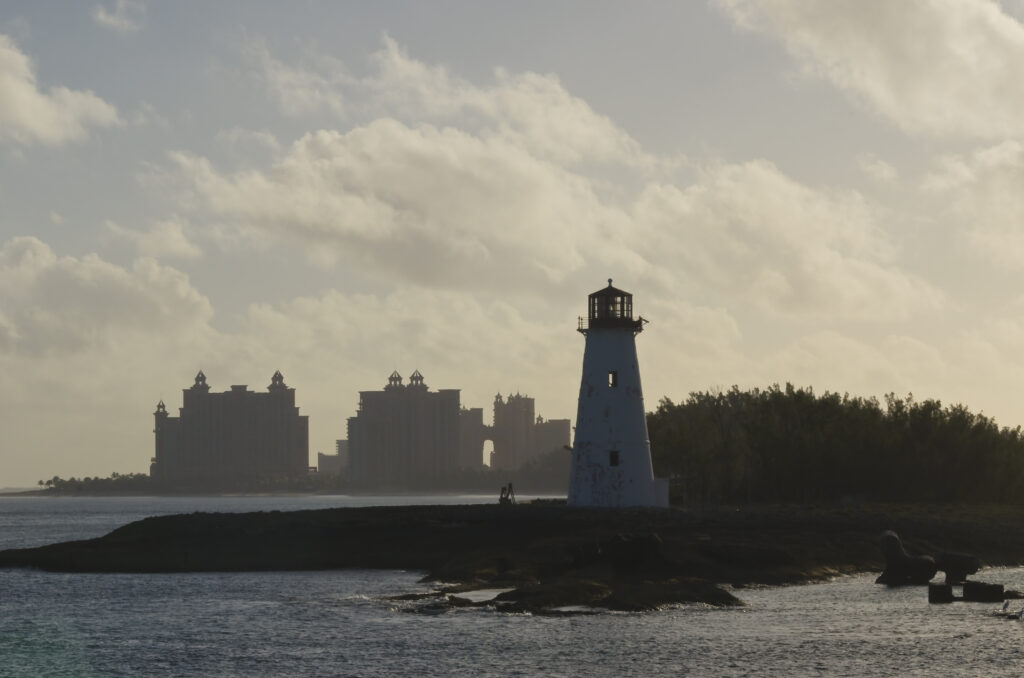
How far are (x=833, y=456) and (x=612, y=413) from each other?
2875 cm

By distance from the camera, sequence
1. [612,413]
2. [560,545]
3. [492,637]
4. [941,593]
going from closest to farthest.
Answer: [492,637]
[941,593]
[560,545]
[612,413]

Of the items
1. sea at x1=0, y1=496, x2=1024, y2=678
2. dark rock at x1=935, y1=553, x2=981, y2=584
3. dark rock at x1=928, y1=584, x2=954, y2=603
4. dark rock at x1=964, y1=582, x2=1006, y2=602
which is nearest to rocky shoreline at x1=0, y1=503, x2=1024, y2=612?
sea at x1=0, y1=496, x2=1024, y2=678

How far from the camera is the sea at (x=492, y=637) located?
36.5m

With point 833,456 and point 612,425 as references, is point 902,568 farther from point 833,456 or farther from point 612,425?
point 833,456

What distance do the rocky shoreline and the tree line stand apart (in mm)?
14297

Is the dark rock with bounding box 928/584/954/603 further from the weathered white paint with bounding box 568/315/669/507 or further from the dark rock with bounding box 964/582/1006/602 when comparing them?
the weathered white paint with bounding box 568/315/669/507

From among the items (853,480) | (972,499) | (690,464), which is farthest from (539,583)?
(972,499)

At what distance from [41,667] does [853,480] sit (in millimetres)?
66695

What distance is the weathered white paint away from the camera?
2756 inches

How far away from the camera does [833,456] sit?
305 feet

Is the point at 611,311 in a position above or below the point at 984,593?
above

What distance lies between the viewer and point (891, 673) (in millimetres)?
35344

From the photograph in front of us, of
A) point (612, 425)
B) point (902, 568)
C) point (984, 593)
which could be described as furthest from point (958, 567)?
point (612, 425)

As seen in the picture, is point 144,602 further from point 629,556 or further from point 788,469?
point 788,469
